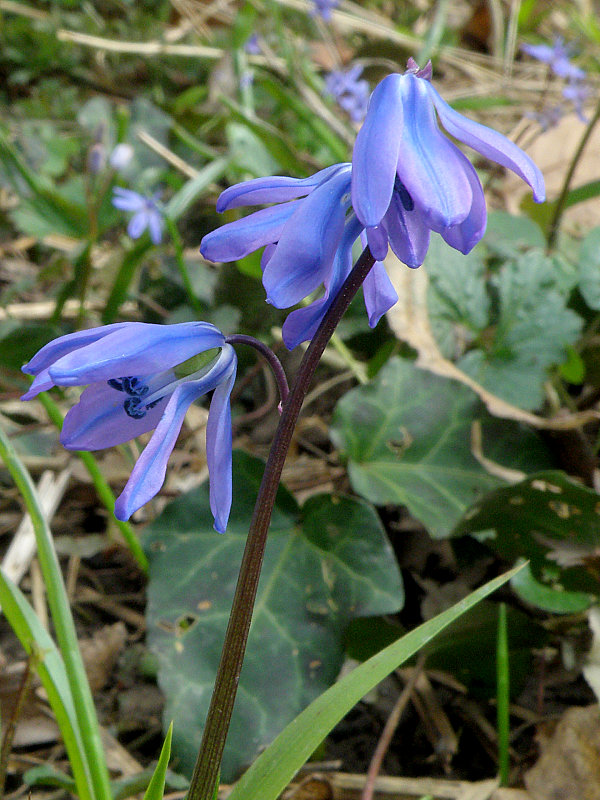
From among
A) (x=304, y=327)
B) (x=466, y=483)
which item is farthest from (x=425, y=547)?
(x=304, y=327)

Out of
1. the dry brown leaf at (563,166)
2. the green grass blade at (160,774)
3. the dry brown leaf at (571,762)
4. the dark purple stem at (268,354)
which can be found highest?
the dark purple stem at (268,354)

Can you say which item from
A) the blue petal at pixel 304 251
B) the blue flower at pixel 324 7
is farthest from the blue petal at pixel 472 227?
the blue flower at pixel 324 7

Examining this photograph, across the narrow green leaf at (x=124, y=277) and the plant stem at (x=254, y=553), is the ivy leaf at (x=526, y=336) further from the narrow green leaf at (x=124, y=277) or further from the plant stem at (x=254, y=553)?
the plant stem at (x=254, y=553)

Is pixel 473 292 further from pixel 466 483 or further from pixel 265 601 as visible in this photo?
pixel 265 601

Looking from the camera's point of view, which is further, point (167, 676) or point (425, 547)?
point (425, 547)

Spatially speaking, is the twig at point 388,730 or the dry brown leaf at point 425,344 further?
the dry brown leaf at point 425,344

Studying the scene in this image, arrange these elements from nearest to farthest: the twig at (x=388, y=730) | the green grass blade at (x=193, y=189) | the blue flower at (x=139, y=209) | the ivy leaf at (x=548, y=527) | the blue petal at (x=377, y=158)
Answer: the blue petal at (x=377, y=158) → the twig at (x=388, y=730) → the ivy leaf at (x=548, y=527) → the green grass blade at (x=193, y=189) → the blue flower at (x=139, y=209)
